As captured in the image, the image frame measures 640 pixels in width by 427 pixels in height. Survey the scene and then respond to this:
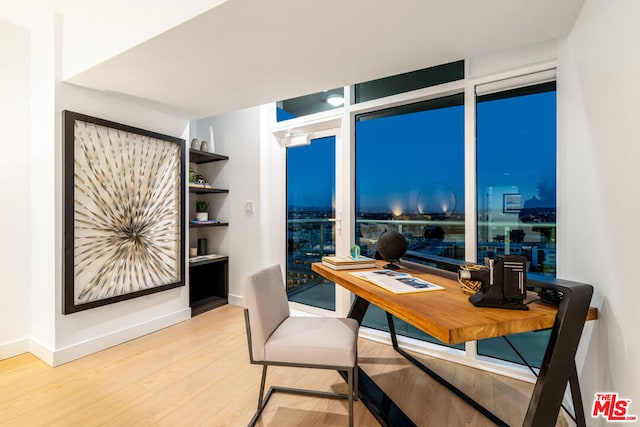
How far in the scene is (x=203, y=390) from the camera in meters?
1.90

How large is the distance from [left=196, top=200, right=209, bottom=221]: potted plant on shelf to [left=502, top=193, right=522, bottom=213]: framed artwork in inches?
120

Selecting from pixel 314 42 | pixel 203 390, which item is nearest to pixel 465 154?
pixel 314 42

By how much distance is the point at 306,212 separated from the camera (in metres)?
3.33

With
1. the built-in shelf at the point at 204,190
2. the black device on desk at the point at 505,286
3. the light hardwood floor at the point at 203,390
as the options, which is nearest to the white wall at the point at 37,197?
the light hardwood floor at the point at 203,390

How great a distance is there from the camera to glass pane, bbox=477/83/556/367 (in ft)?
6.52

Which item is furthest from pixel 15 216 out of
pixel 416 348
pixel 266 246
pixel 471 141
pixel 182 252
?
pixel 471 141

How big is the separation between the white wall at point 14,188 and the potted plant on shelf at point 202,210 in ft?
4.76

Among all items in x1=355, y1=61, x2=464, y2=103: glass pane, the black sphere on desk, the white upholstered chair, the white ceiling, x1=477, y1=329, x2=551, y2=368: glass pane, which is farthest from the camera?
x1=355, y1=61, x2=464, y2=103: glass pane

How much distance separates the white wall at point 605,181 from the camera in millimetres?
939

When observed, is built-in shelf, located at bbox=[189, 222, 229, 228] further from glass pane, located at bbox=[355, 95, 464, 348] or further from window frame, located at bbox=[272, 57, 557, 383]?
glass pane, located at bbox=[355, 95, 464, 348]

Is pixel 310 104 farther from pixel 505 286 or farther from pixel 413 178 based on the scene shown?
pixel 505 286

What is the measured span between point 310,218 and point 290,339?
6.14 feet

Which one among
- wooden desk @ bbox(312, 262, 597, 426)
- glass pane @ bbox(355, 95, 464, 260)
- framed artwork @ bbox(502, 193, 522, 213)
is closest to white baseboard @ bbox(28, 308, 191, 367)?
glass pane @ bbox(355, 95, 464, 260)

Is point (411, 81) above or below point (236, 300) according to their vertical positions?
above
